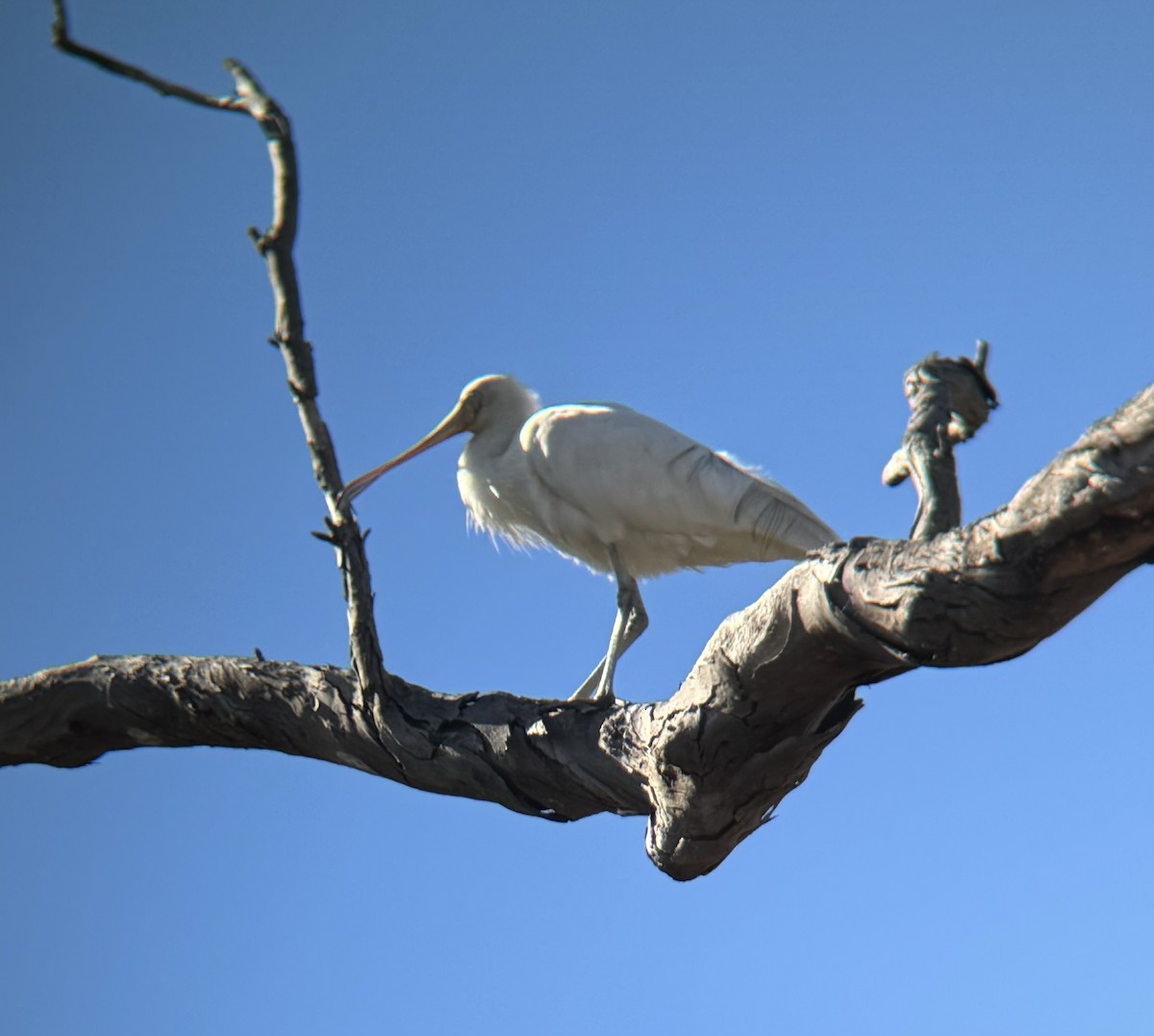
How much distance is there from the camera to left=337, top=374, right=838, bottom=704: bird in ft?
25.1

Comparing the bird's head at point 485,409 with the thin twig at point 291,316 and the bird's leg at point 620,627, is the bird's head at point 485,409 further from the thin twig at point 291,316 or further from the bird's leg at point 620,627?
the thin twig at point 291,316

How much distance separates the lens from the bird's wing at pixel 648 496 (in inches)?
301

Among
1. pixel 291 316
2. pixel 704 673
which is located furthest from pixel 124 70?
pixel 704 673

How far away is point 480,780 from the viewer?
15.9ft

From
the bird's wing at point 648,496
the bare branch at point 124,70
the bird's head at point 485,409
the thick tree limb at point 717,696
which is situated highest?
the bird's head at point 485,409

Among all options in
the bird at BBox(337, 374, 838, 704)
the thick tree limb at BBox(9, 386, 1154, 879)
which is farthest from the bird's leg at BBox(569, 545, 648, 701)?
the thick tree limb at BBox(9, 386, 1154, 879)

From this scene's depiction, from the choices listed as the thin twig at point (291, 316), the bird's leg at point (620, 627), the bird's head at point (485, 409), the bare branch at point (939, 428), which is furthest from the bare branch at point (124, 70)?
the bird's head at point (485, 409)

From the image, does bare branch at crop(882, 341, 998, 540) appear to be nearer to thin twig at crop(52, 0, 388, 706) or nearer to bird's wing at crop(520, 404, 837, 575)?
thin twig at crop(52, 0, 388, 706)

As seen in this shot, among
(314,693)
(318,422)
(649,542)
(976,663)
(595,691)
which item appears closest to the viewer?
(976,663)

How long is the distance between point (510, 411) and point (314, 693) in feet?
13.0

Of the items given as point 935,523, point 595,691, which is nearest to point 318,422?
point 935,523

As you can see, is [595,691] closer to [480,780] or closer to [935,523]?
[480,780]

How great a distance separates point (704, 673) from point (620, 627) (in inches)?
153

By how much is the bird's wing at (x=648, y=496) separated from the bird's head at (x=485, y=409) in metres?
0.56
